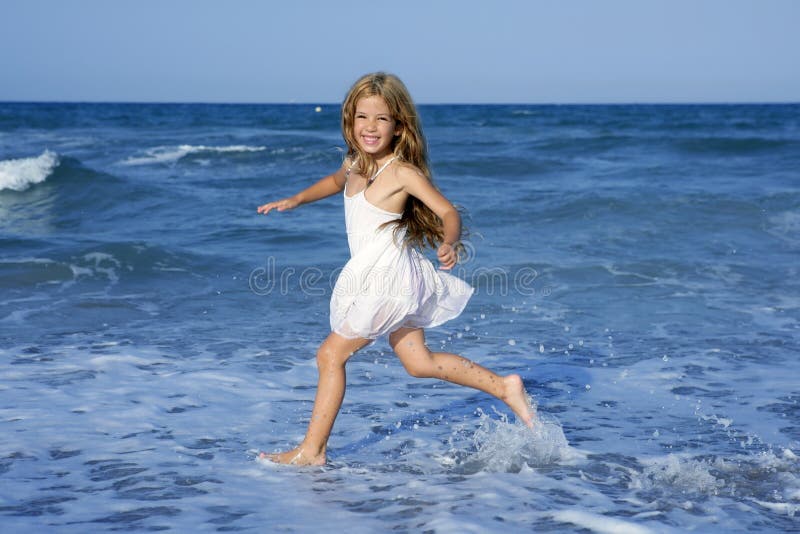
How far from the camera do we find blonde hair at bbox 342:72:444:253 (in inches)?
137

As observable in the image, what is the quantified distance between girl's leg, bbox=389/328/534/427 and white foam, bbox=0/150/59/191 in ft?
37.9

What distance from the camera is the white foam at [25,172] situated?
13750 mm

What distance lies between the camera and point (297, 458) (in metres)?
3.48

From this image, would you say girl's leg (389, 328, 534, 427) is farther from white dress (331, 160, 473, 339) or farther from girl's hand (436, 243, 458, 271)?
girl's hand (436, 243, 458, 271)

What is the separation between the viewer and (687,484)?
3.25 m

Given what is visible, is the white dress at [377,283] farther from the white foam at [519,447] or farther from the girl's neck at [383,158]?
the white foam at [519,447]

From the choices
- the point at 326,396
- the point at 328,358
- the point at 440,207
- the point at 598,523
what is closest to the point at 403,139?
the point at 440,207

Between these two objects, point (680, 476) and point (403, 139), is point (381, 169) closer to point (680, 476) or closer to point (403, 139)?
point (403, 139)

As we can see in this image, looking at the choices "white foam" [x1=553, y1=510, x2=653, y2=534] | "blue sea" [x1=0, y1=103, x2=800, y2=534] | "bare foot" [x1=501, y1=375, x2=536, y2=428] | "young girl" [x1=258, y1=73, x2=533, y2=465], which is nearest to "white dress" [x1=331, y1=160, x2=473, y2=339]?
"young girl" [x1=258, y1=73, x2=533, y2=465]

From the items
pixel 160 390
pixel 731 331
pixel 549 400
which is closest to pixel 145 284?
pixel 160 390

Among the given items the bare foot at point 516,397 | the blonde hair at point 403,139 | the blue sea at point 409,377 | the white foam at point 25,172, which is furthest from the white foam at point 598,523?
the white foam at point 25,172

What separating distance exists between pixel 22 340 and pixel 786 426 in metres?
4.35

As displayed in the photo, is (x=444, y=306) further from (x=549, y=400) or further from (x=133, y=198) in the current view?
(x=133, y=198)

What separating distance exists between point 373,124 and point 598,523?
5.51 ft
